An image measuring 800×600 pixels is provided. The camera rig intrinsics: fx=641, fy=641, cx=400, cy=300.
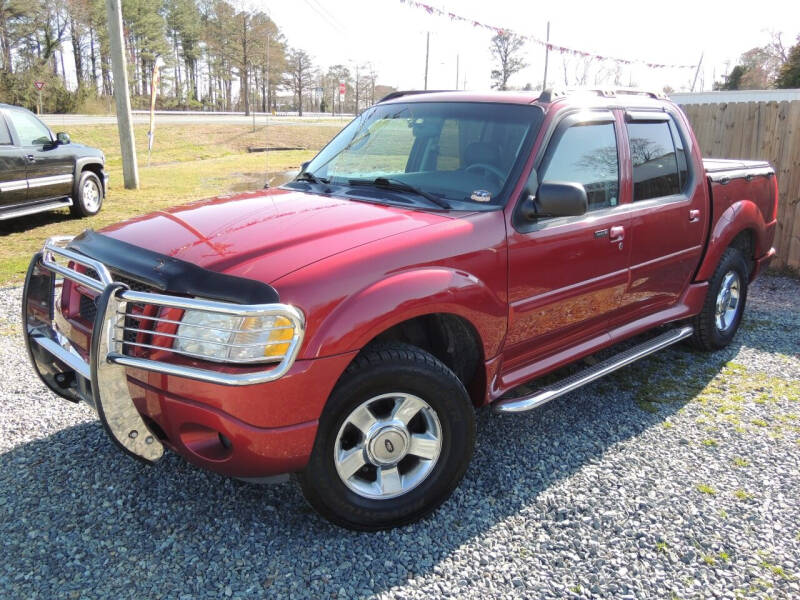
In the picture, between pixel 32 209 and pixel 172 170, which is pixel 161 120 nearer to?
pixel 172 170

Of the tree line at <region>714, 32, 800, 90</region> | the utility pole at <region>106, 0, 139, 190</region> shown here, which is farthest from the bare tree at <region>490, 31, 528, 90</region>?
the utility pole at <region>106, 0, 139, 190</region>

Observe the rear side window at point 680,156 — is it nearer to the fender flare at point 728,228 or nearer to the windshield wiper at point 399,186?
the fender flare at point 728,228

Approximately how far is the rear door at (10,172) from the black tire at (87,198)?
1.12 meters

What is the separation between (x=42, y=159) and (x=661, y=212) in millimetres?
8979

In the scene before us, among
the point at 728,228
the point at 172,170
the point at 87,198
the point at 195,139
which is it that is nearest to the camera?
the point at 728,228

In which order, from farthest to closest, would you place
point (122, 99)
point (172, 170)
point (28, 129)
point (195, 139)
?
point (195, 139)
point (172, 170)
point (122, 99)
point (28, 129)

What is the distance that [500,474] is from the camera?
3395 mm

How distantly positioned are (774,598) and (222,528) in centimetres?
234

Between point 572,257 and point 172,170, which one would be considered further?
point 172,170

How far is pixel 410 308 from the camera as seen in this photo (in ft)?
8.97

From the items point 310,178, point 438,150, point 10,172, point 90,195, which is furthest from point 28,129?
point 438,150

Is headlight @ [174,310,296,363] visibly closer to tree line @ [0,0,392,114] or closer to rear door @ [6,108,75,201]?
rear door @ [6,108,75,201]

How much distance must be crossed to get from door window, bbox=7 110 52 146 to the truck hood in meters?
7.49

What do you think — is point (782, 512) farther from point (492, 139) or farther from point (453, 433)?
point (492, 139)
